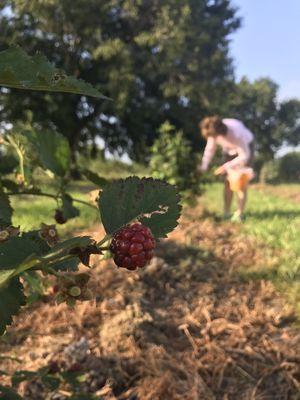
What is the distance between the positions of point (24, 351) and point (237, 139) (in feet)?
16.5

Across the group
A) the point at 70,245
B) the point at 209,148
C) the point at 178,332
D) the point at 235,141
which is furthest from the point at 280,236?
the point at 70,245

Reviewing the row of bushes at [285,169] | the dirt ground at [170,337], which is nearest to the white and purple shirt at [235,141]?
the dirt ground at [170,337]

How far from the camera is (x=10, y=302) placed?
0.80 metres

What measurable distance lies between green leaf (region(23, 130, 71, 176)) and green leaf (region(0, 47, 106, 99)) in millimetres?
591

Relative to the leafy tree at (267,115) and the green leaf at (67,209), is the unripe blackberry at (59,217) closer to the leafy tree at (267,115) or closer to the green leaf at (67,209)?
the green leaf at (67,209)

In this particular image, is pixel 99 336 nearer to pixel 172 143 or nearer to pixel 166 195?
pixel 166 195

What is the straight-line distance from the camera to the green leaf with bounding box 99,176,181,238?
0.71 m

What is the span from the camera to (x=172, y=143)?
9211mm

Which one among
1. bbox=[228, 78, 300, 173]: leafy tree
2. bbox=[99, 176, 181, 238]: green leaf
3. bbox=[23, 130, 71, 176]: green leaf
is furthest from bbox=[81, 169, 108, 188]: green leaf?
bbox=[228, 78, 300, 173]: leafy tree

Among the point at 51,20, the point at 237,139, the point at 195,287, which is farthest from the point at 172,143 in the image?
the point at 51,20

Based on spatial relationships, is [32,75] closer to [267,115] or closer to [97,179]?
[97,179]

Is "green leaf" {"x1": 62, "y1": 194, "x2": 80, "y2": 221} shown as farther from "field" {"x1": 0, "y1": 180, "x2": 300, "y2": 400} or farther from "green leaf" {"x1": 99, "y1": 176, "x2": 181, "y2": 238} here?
"field" {"x1": 0, "y1": 180, "x2": 300, "y2": 400}

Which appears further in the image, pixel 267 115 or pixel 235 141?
pixel 267 115

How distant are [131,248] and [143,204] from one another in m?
0.17
